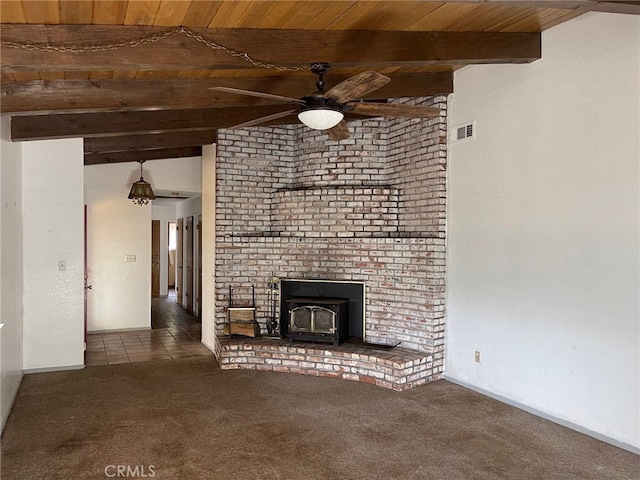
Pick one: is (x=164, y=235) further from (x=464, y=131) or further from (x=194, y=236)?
(x=464, y=131)

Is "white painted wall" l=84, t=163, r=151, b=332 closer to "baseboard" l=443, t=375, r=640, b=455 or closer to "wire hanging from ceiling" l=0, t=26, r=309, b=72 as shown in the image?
"wire hanging from ceiling" l=0, t=26, r=309, b=72

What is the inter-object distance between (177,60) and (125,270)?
5.10 metres

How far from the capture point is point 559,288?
3719 millimetres

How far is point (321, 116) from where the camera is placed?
3.05m

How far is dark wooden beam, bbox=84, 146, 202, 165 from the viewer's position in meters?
6.74

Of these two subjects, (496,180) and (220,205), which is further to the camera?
(220,205)

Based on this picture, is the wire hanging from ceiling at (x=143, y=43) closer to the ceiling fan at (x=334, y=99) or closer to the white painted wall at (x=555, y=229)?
the ceiling fan at (x=334, y=99)

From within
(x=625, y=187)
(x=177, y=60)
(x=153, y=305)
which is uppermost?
(x=177, y=60)

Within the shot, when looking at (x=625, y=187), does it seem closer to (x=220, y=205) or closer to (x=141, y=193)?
(x=220, y=205)

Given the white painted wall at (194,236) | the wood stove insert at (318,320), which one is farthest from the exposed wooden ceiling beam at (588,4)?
the white painted wall at (194,236)

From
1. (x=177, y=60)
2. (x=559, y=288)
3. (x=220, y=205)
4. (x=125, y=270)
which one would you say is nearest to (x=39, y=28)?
(x=177, y=60)

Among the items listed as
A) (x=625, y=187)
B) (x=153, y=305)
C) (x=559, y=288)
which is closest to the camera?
(x=625, y=187)

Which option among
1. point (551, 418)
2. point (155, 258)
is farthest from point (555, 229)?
point (155, 258)

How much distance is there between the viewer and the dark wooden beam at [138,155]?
6742 mm
